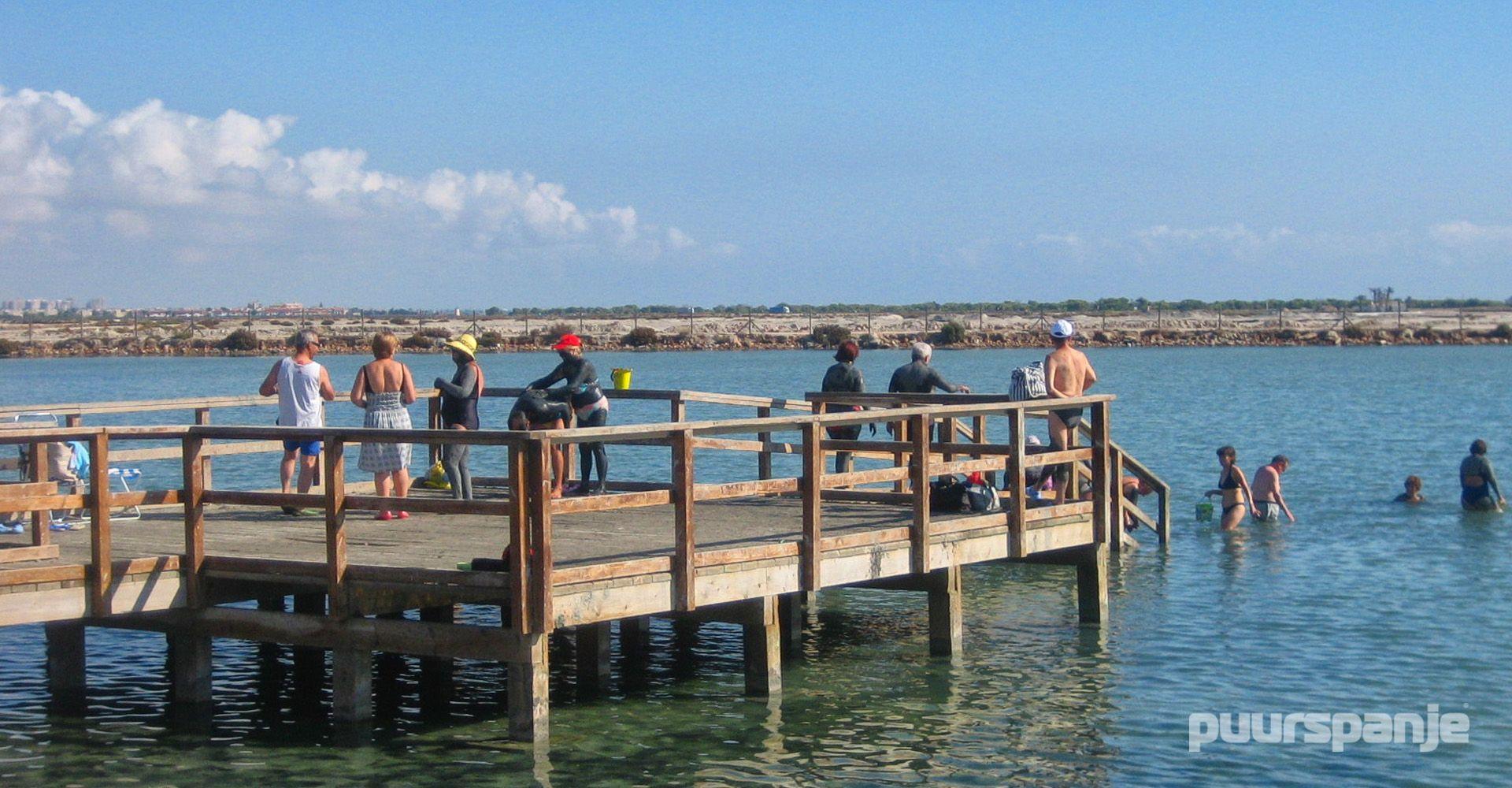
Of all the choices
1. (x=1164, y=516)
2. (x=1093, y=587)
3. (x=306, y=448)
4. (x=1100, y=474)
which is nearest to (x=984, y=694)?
(x=1100, y=474)

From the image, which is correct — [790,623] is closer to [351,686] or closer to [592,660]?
[592,660]

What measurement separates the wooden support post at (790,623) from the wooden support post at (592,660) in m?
2.10

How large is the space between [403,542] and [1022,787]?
472 centimetres

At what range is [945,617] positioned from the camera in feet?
47.9

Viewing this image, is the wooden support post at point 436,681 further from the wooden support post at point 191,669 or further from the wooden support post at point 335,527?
the wooden support post at point 335,527

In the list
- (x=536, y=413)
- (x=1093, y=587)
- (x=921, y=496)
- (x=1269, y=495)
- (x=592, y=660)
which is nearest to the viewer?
(x=921, y=496)

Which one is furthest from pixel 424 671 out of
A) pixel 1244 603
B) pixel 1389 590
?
pixel 1389 590

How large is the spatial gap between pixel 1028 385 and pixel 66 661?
8.50 meters

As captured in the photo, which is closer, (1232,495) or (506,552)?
(506,552)

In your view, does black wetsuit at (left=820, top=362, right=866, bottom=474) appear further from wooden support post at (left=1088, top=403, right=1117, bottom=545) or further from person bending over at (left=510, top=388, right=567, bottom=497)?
person bending over at (left=510, top=388, right=567, bottom=497)

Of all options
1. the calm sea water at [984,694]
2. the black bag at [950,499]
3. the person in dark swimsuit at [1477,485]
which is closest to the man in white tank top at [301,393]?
the calm sea water at [984,694]

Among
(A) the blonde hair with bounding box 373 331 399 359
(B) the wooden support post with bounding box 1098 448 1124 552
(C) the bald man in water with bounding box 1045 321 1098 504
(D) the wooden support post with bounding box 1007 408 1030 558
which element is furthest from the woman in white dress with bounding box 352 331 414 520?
(B) the wooden support post with bounding box 1098 448 1124 552

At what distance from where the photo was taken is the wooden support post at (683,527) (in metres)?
11.0

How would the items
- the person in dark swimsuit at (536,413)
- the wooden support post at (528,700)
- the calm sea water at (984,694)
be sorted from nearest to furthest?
1. the wooden support post at (528,700)
2. the calm sea water at (984,694)
3. the person in dark swimsuit at (536,413)
